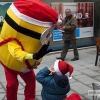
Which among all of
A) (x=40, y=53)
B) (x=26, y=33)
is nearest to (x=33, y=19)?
(x=26, y=33)

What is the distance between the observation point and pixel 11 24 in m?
3.45

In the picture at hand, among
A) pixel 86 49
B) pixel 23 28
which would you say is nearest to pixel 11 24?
pixel 23 28

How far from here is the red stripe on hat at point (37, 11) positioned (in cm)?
330

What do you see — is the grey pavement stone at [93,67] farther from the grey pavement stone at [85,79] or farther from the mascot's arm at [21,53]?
the mascot's arm at [21,53]

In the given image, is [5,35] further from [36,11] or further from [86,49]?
[86,49]

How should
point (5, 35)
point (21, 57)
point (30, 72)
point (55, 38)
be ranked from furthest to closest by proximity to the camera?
point (55, 38) → point (30, 72) → point (5, 35) → point (21, 57)

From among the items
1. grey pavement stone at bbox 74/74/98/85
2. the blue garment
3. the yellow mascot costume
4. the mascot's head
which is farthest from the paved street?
the mascot's head

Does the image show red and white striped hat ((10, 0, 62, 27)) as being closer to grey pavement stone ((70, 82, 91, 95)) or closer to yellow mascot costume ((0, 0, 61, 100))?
yellow mascot costume ((0, 0, 61, 100))

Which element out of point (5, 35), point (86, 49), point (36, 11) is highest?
point (36, 11)

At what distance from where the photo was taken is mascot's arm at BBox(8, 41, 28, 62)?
3.28 m

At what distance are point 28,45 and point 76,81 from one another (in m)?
2.44

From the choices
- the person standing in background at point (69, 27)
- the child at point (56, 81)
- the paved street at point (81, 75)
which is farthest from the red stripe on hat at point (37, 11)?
the person standing in background at point (69, 27)

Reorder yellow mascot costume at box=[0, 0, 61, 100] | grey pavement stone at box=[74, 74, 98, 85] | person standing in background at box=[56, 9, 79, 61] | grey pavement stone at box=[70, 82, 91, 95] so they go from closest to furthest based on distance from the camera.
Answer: yellow mascot costume at box=[0, 0, 61, 100] < grey pavement stone at box=[70, 82, 91, 95] < grey pavement stone at box=[74, 74, 98, 85] < person standing in background at box=[56, 9, 79, 61]

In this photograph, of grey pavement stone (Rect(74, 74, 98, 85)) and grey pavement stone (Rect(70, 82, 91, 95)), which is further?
grey pavement stone (Rect(74, 74, 98, 85))
